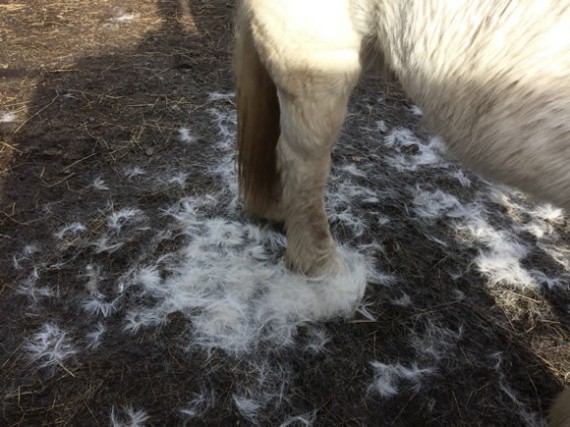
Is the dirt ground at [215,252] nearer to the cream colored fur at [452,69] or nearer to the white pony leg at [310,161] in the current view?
the white pony leg at [310,161]

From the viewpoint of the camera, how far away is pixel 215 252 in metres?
1.89

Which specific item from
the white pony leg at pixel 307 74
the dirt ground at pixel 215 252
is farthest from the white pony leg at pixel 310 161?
the dirt ground at pixel 215 252

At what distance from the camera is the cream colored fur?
89 centimetres

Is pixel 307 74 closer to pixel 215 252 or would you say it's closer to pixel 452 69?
pixel 452 69

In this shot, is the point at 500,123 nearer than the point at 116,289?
Yes

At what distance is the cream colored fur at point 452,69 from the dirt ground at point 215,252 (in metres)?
0.77

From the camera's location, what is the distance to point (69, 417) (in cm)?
138

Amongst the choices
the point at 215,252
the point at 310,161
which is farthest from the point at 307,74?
the point at 215,252

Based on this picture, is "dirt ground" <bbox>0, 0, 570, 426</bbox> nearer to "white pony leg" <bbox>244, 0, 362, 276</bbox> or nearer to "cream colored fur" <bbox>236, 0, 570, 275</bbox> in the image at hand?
"white pony leg" <bbox>244, 0, 362, 276</bbox>

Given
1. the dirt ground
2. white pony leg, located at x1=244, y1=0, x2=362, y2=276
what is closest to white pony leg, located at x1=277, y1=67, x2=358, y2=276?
white pony leg, located at x1=244, y1=0, x2=362, y2=276

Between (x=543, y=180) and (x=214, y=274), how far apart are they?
1252mm

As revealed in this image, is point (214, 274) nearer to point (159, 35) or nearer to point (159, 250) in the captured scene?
point (159, 250)

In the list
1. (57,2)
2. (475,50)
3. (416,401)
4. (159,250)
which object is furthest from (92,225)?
(57,2)

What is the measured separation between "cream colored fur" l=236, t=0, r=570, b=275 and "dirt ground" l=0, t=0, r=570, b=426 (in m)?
0.77
